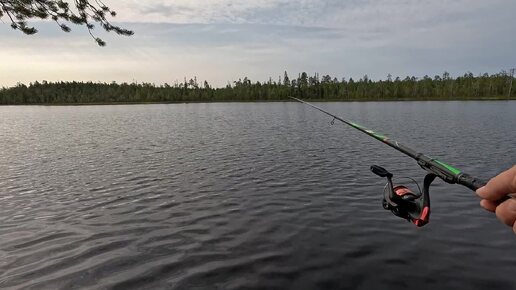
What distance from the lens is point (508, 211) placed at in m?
2.09

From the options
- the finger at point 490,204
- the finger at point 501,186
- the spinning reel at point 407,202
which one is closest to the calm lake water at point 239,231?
the spinning reel at point 407,202

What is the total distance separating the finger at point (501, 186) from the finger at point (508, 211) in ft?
0.20

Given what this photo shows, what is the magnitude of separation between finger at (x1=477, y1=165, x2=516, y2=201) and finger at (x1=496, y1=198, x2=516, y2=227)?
6 cm

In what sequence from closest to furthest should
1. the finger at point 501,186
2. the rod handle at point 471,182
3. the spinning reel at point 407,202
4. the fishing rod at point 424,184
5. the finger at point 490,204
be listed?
the finger at point 501,186, the finger at point 490,204, the rod handle at point 471,182, the fishing rod at point 424,184, the spinning reel at point 407,202

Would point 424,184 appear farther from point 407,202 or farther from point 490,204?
point 490,204

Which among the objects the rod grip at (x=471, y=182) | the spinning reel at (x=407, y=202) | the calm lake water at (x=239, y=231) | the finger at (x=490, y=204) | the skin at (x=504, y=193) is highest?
the skin at (x=504, y=193)

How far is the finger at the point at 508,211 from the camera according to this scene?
207cm

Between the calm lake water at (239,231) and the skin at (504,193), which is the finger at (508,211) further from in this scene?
the calm lake water at (239,231)

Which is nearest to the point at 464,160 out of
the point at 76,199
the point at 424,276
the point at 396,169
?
the point at 396,169

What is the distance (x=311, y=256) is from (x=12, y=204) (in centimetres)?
1238

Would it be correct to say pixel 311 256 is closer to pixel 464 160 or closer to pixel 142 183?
pixel 142 183

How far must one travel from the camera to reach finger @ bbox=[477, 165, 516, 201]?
2.03 meters

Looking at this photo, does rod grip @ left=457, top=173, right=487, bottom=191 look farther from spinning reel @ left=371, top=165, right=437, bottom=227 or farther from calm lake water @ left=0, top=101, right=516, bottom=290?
calm lake water @ left=0, top=101, right=516, bottom=290

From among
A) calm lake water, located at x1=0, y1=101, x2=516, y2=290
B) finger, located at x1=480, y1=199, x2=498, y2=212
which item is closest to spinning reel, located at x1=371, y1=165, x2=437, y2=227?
calm lake water, located at x1=0, y1=101, x2=516, y2=290
